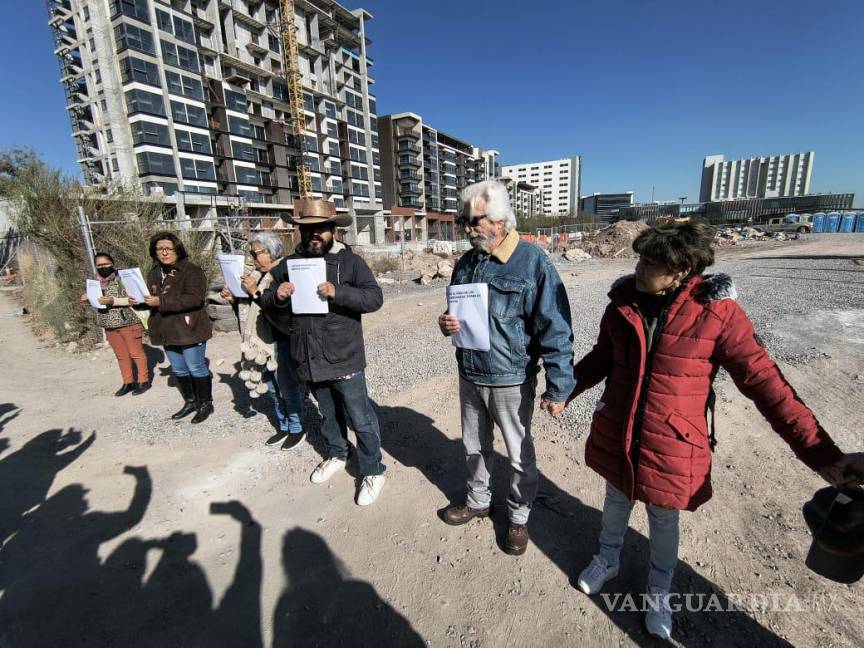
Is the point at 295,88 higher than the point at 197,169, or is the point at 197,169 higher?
the point at 295,88

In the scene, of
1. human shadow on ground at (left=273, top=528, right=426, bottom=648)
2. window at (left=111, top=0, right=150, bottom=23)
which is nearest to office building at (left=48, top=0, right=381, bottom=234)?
window at (left=111, top=0, right=150, bottom=23)

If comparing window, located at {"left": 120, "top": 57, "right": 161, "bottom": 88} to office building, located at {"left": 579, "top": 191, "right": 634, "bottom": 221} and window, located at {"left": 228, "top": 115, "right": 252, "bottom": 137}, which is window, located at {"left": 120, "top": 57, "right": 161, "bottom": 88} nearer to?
window, located at {"left": 228, "top": 115, "right": 252, "bottom": 137}

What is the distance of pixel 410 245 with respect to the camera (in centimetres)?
3161

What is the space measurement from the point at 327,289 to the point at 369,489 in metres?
1.53

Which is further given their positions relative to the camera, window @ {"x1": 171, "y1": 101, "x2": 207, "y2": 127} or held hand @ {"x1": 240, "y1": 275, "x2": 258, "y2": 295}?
window @ {"x1": 171, "y1": 101, "x2": 207, "y2": 127}

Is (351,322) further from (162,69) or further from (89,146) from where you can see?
(89,146)

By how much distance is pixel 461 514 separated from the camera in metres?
2.64

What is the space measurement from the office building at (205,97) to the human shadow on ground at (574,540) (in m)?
30.2

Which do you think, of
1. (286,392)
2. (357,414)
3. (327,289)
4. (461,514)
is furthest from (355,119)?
(461,514)

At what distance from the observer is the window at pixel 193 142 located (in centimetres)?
3447

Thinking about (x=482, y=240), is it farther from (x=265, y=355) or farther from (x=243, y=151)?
(x=243, y=151)

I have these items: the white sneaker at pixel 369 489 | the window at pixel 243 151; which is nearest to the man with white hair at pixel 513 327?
the white sneaker at pixel 369 489

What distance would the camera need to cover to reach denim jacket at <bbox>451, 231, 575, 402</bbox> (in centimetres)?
203

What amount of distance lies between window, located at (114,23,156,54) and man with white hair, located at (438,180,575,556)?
44.4m
